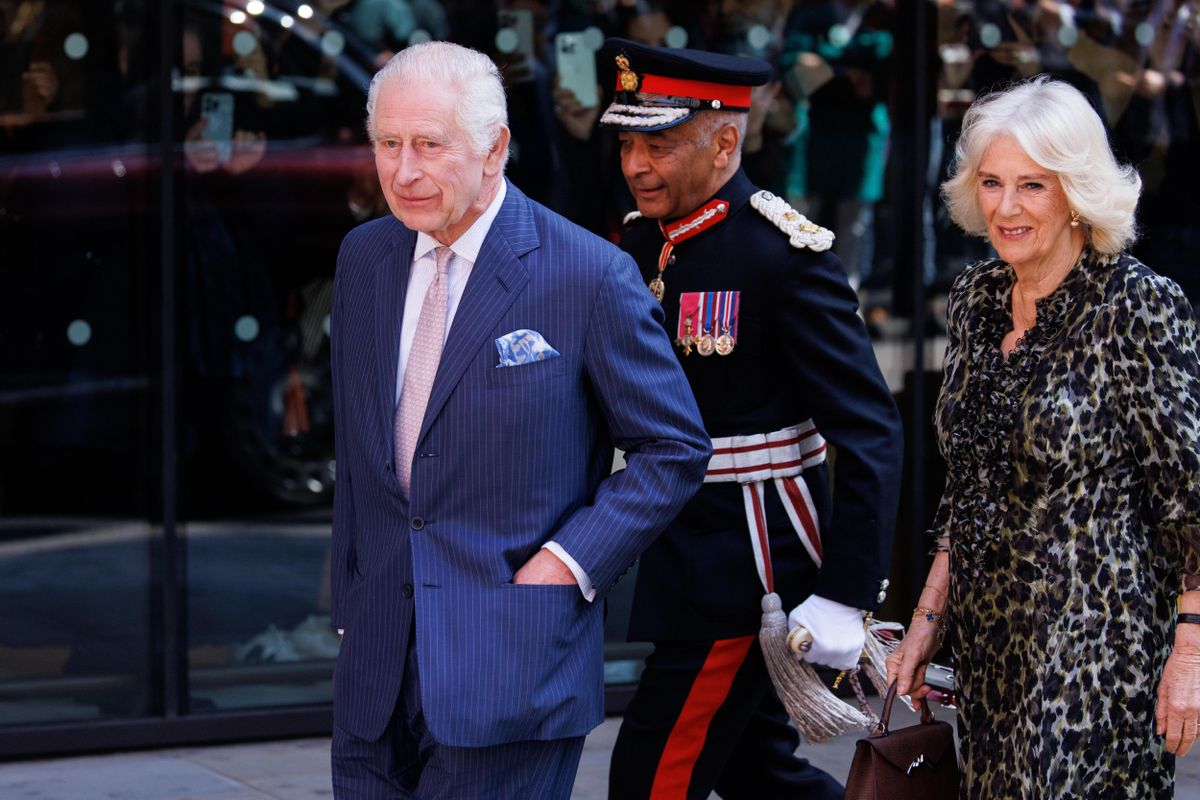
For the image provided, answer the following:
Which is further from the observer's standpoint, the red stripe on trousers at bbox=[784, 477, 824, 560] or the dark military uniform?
the red stripe on trousers at bbox=[784, 477, 824, 560]

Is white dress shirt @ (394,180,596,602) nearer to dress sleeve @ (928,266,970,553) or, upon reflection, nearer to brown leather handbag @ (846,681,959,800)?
brown leather handbag @ (846,681,959,800)

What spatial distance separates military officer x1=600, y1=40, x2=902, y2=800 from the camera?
364cm

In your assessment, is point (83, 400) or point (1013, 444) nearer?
point (1013, 444)

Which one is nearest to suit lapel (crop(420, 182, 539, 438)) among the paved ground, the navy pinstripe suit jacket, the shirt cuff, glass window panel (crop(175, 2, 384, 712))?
the navy pinstripe suit jacket

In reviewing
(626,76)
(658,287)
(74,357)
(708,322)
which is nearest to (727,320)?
(708,322)

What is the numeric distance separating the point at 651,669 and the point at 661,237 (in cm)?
91

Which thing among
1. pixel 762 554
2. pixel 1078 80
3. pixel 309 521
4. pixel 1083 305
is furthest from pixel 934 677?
pixel 1078 80

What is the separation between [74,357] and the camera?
570 centimetres

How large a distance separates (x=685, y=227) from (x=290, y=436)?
2.50 m

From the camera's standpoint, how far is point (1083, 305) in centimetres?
315

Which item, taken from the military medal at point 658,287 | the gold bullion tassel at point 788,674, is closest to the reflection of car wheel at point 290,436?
the military medal at point 658,287

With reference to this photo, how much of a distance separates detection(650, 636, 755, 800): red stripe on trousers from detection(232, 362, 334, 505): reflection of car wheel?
2559 mm

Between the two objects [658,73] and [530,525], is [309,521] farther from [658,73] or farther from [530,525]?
[530,525]

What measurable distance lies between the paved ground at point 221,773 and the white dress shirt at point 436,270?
245 cm
